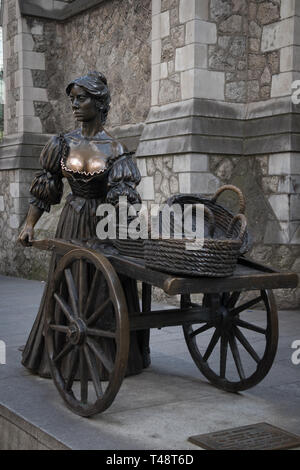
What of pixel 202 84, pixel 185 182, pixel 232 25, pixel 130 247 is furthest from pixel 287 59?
pixel 130 247

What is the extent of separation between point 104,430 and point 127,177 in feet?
4.77

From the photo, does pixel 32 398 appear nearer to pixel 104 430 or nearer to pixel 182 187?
pixel 104 430

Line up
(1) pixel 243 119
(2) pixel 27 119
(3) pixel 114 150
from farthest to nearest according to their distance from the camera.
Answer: (2) pixel 27 119 < (1) pixel 243 119 < (3) pixel 114 150

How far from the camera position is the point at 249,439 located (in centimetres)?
311

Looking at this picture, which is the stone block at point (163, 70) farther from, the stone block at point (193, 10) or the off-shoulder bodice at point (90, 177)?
the off-shoulder bodice at point (90, 177)

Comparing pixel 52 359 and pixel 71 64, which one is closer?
pixel 52 359

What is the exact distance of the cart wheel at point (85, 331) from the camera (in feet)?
10.3

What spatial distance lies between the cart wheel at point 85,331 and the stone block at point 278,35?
13.4ft

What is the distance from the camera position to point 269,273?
11.1ft

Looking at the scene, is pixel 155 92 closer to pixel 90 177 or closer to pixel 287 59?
pixel 287 59

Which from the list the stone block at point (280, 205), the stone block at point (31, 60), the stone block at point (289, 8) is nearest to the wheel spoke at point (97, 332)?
the stone block at point (280, 205)

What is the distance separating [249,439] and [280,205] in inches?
157

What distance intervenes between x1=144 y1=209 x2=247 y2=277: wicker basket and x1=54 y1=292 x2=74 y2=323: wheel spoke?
603 mm
